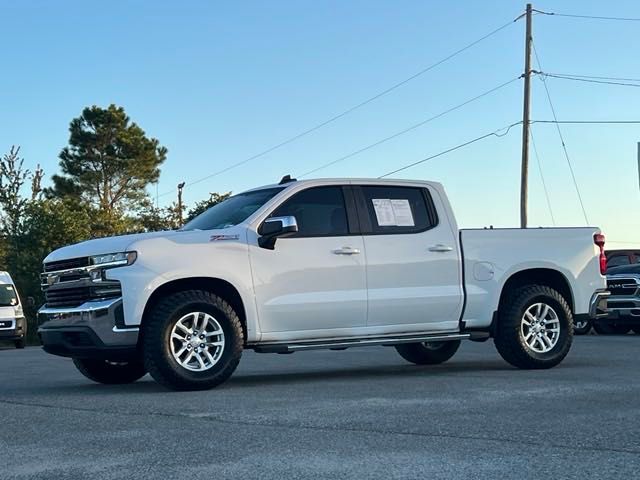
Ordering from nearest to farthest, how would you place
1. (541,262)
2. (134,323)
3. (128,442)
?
1. (128,442)
2. (134,323)
3. (541,262)

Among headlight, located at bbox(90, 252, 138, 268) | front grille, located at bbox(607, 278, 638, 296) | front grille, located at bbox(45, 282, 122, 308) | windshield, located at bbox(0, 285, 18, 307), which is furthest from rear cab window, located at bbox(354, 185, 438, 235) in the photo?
windshield, located at bbox(0, 285, 18, 307)

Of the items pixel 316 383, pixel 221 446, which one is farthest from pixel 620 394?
pixel 221 446

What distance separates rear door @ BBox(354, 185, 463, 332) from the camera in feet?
30.9

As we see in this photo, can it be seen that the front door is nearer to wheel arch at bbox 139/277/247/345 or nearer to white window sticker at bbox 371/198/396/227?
wheel arch at bbox 139/277/247/345

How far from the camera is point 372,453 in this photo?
5.27 m

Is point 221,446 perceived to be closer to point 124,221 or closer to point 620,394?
point 620,394

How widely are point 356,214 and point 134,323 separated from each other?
2496 mm

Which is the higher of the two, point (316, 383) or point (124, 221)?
point (124, 221)

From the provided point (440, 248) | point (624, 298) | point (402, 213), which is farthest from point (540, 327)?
point (624, 298)

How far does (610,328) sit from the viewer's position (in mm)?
20641

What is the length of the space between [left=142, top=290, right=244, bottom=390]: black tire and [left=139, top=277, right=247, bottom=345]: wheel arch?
0.10 meters

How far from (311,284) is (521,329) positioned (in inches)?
99.0

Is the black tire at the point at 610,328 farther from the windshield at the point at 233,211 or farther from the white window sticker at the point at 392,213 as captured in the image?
the windshield at the point at 233,211

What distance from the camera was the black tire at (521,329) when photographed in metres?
10.1
